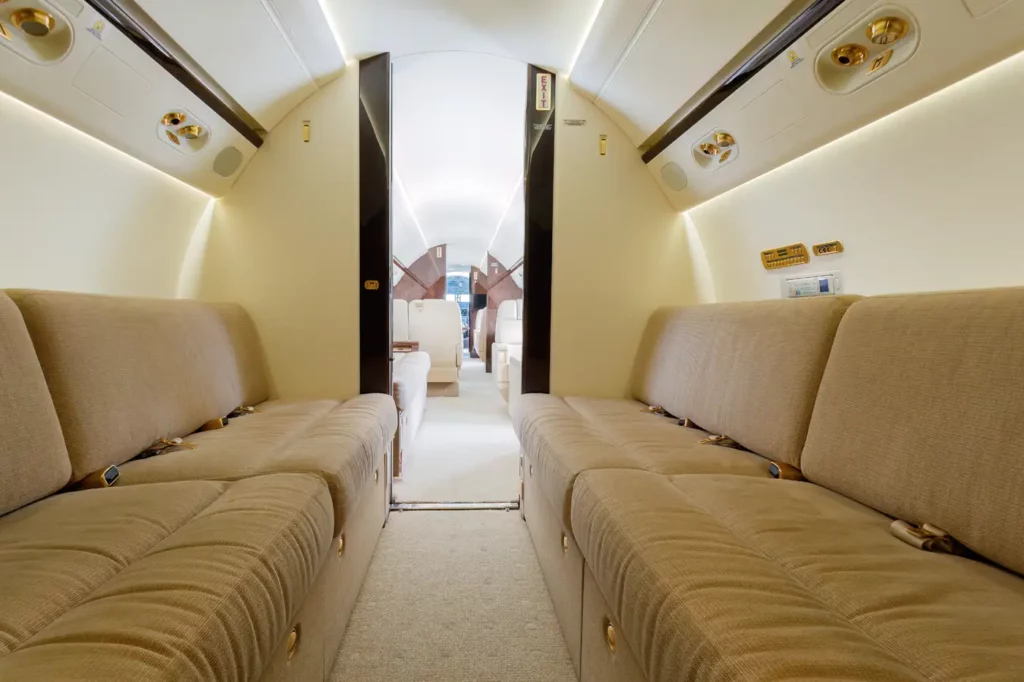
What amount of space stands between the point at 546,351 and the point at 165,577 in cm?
223

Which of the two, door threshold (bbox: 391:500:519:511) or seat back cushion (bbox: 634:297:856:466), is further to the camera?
door threshold (bbox: 391:500:519:511)

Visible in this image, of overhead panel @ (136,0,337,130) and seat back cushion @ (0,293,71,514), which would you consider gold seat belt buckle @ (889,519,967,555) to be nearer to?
seat back cushion @ (0,293,71,514)

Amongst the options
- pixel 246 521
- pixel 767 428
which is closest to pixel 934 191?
pixel 767 428

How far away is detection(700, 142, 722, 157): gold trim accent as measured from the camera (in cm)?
238

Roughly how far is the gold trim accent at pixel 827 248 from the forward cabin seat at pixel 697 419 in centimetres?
42

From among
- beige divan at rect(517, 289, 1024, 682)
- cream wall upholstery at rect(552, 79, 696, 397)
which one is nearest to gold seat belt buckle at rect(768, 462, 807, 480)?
beige divan at rect(517, 289, 1024, 682)

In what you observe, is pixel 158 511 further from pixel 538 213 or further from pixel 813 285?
pixel 813 285

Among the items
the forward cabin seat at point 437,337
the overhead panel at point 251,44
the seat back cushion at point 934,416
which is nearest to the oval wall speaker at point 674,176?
the seat back cushion at point 934,416

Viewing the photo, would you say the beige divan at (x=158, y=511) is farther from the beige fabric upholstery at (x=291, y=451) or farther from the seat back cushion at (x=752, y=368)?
the seat back cushion at (x=752, y=368)

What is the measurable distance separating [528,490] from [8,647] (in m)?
1.93

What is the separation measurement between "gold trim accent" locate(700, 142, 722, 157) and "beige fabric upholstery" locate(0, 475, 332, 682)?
2325 mm

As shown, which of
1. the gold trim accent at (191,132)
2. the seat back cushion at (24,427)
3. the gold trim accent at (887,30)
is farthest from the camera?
the gold trim accent at (191,132)

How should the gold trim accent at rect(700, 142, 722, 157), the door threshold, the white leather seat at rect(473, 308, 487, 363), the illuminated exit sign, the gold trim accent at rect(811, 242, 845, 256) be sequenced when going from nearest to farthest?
1. the gold trim accent at rect(811, 242, 845, 256)
2. the gold trim accent at rect(700, 142, 722, 157)
3. the door threshold
4. the illuminated exit sign
5. the white leather seat at rect(473, 308, 487, 363)

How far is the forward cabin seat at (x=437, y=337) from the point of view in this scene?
20.8 ft
